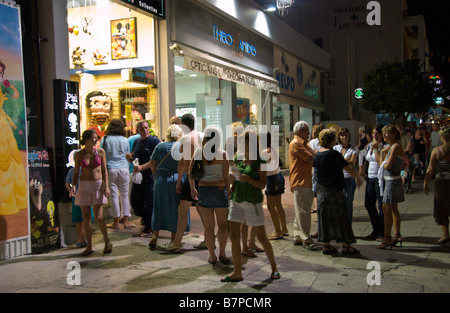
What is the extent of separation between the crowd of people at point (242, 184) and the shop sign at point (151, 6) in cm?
330

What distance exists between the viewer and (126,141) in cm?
747

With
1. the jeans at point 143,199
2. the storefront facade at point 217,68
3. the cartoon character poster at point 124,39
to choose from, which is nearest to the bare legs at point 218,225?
the jeans at point 143,199

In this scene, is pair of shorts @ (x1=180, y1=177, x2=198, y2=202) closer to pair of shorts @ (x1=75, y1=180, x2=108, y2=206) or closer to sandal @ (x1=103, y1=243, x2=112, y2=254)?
pair of shorts @ (x1=75, y1=180, x2=108, y2=206)

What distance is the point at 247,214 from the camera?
451 cm

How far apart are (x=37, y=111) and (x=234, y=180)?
13.0 feet

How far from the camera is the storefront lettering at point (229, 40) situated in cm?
1230

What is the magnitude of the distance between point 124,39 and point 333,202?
272 inches

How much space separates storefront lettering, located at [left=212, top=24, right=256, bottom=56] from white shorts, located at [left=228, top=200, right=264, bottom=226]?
8703mm

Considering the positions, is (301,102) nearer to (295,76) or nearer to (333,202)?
(295,76)

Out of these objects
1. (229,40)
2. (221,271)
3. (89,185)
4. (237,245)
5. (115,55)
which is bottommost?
(221,271)

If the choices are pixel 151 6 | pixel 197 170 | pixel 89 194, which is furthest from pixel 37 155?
pixel 151 6

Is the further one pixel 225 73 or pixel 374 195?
pixel 225 73

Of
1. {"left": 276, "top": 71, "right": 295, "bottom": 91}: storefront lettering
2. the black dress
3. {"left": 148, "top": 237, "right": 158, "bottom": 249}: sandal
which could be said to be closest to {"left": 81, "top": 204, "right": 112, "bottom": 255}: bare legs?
{"left": 148, "top": 237, "right": 158, "bottom": 249}: sandal

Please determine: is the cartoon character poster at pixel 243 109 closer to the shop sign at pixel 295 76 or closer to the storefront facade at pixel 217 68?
the storefront facade at pixel 217 68
